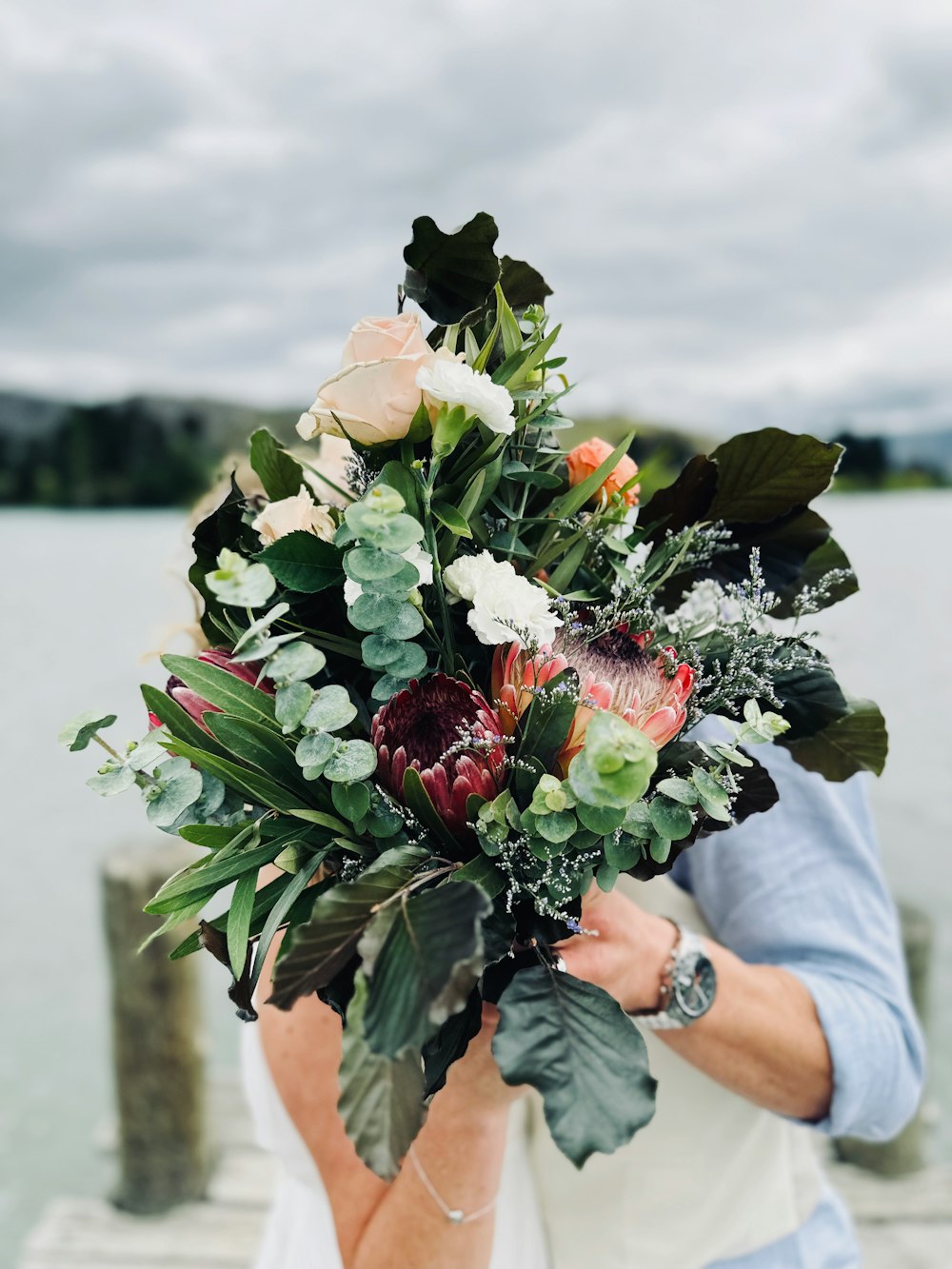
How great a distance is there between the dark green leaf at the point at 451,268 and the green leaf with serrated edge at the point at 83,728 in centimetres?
39

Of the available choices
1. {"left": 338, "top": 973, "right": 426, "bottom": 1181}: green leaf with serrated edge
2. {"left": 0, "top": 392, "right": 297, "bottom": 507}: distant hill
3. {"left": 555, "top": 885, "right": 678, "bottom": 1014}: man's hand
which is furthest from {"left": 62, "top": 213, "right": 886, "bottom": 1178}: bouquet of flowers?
{"left": 0, "top": 392, "right": 297, "bottom": 507}: distant hill

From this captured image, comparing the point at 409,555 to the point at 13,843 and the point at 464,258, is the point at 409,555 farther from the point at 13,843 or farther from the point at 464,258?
the point at 13,843

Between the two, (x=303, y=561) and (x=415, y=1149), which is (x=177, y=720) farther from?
(x=415, y=1149)

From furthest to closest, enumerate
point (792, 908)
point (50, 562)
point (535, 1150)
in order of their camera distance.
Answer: point (50, 562)
point (535, 1150)
point (792, 908)

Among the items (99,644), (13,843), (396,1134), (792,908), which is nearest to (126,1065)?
(792,908)

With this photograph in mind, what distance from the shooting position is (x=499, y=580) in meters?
0.62

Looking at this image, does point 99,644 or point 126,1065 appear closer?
point 126,1065

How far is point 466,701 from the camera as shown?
618mm

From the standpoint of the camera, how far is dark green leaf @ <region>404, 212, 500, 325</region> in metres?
0.70

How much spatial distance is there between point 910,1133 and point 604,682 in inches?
107

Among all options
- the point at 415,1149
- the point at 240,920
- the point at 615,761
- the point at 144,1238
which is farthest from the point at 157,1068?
the point at 615,761

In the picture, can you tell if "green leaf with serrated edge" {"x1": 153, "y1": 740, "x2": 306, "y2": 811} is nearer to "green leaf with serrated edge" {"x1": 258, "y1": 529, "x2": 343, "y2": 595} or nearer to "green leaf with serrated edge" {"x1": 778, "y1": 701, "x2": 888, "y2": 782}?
"green leaf with serrated edge" {"x1": 258, "y1": 529, "x2": 343, "y2": 595}

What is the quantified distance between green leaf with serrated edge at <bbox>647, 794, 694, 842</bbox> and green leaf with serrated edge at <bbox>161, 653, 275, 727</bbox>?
0.26 meters

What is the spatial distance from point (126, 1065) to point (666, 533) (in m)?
2.70
